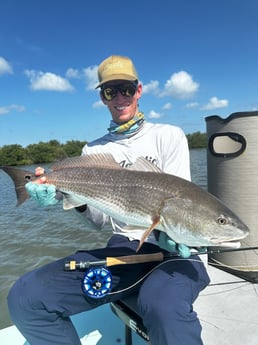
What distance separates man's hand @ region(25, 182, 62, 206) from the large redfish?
48 millimetres

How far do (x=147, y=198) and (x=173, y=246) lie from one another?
1.25ft

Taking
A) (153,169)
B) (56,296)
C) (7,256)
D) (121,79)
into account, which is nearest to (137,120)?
(121,79)

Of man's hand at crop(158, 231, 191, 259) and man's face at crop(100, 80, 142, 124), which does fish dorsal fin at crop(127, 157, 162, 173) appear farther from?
man's face at crop(100, 80, 142, 124)

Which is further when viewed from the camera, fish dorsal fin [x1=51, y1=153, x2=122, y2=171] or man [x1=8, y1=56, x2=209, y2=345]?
fish dorsal fin [x1=51, y1=153, x2=122, y2=171]

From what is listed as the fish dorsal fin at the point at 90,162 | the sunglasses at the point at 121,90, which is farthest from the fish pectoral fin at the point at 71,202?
the sunglasses at the point at 121,90

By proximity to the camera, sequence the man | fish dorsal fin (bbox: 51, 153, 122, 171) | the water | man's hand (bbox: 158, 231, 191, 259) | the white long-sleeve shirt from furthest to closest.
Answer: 1. the water
2. the white long-sleeve shirt
3. fish dorsal fin (bbox: 51, 153, 122, 171)
4. man's hand (bbox: 158, 231, 191, 259)
5. the man

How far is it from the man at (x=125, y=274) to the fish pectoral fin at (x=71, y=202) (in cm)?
14

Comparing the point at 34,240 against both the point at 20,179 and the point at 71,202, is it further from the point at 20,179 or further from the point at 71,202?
the point at 71,202

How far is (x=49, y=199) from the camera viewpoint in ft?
9.71

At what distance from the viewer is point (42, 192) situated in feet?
9.53

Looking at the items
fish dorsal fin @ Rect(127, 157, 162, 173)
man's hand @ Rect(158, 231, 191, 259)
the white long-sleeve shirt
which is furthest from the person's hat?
man's hand @ Rect(158, 231, 191, 259)

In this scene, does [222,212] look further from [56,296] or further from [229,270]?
[229,270]

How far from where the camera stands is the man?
7.22 feet

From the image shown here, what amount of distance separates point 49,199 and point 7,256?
269 inches
